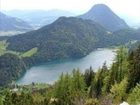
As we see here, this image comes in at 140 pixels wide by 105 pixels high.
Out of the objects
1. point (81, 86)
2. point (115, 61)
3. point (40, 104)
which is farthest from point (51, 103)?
point (115, 61)

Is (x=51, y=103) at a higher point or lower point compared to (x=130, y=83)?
lower

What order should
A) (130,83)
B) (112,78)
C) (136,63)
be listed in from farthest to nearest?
1. (112,78)
2. (136,63)
3. (130,83)

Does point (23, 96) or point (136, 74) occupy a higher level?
point (136, 74)

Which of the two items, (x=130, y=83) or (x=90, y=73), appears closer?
(x=130, y=83)

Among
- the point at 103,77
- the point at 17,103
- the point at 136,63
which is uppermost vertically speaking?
the point at 136,63

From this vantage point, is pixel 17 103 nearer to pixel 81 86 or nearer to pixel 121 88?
pixel 81 86

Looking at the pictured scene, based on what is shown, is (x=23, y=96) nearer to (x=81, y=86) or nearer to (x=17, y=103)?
(x=17, y=103)

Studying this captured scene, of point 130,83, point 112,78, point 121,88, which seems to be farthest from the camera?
point 112,78

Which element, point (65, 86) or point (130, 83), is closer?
point (130, 83)

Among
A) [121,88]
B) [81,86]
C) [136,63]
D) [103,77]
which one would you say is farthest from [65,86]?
[121,88]
